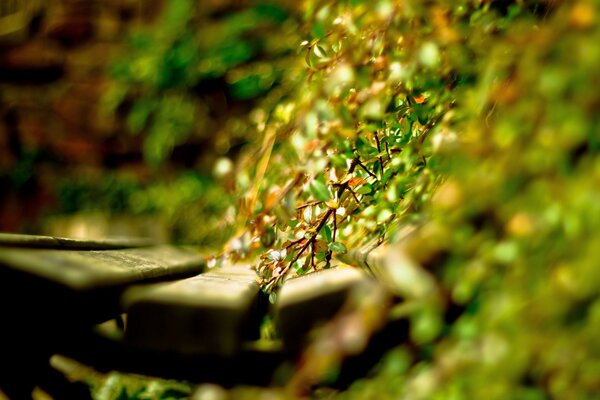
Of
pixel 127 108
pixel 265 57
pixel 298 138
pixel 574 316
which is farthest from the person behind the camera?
pixel 127 108

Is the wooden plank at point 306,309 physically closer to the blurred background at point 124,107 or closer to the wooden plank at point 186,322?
the wooden plank at point 186,322

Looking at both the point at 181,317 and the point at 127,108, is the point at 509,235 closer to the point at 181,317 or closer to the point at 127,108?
the point at 181,317

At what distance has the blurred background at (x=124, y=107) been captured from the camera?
4.98 m

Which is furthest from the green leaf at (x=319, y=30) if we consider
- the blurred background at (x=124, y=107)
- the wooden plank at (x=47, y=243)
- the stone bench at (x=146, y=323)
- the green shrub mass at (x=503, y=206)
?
the blurred background at (x=124, y=107)

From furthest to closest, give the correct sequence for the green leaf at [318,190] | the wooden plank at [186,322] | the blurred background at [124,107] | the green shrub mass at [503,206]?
the blurred background at [124,107] < the green leaf at [318,190] < the wooden plank at [186,322] < the green shrub mass at [503,206]

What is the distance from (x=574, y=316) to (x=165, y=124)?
483 cm

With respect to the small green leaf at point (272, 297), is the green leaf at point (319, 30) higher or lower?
higher

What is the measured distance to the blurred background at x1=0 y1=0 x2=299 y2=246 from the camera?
196 inches

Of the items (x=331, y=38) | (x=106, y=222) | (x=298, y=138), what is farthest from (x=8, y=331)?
(x=106, y=222)

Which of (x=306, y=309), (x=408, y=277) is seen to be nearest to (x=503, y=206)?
(x=408, y=277)

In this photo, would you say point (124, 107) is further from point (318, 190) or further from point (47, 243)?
point (318, 190)

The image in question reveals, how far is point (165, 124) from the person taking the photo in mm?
5199

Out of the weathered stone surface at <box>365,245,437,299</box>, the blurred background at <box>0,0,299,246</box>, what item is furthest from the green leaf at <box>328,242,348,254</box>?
the blurred background at <box>0,0,299,246</box>

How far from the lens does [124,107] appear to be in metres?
5.39
